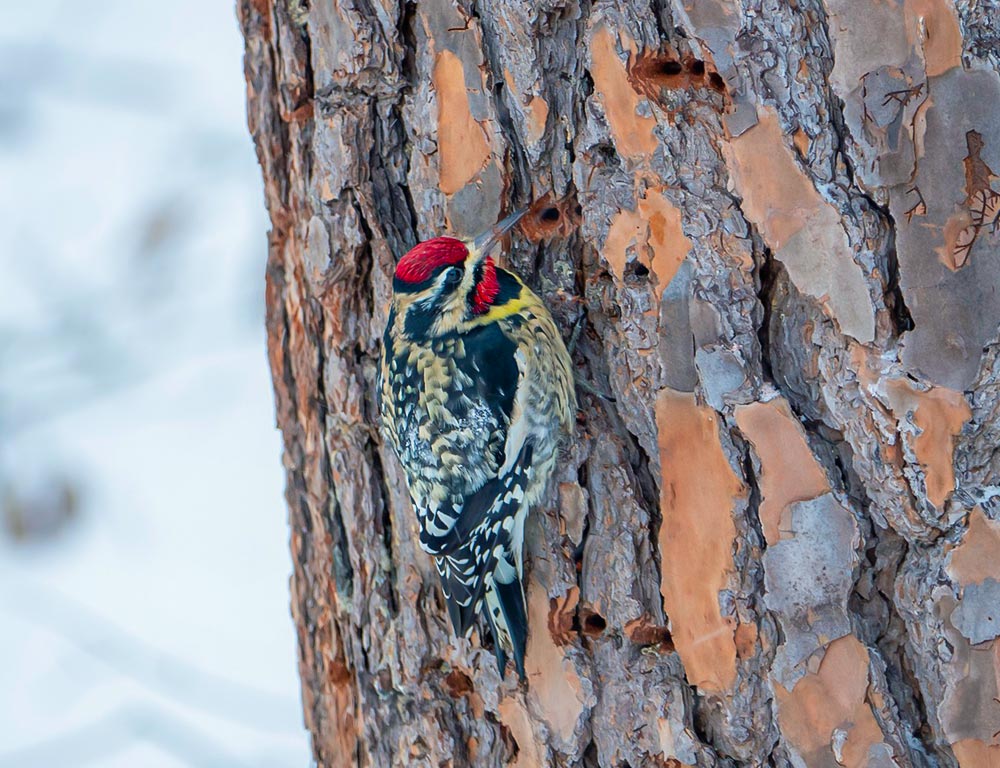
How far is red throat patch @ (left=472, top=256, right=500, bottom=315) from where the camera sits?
98.0 inches

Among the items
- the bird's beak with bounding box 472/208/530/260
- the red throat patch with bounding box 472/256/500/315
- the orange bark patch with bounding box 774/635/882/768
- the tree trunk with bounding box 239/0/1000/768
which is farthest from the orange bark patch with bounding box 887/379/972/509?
the red throat patch with bounding box 472/256/500/315

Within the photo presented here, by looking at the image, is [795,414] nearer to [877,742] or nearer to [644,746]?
[877,742]

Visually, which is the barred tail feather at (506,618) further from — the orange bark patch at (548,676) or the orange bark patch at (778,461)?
the orange bark patch at (778,461)

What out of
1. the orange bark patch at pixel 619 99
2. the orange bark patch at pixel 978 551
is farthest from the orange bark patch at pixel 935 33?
the orange bark patch at pixel 978 551

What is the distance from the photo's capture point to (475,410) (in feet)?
8.76

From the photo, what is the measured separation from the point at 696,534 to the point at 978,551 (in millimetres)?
492

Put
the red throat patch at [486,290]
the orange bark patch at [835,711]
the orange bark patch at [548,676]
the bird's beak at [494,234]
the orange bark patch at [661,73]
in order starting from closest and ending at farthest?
the orange bark patch at [835,711] < the orange bark patch at [661,73] < the orange bark patch at [548,676] < the bird's beak at [494,234] < the red throat patch at [486,290]

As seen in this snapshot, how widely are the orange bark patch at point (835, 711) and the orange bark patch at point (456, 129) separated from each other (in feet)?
4.06

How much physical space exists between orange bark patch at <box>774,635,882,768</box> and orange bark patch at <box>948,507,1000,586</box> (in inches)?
9.0

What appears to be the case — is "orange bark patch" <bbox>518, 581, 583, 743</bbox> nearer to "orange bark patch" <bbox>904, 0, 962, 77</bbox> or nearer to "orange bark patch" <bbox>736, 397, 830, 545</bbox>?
"orange bark patch" <bbox>736, 397, 830, 545</bbox>

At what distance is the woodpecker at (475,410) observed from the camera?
7.68 ft

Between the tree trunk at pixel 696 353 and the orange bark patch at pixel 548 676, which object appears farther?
the orange bark patch at pixel 548 676

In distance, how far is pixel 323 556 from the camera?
8.73 feet

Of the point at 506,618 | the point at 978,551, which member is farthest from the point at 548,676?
the point at 978,551
